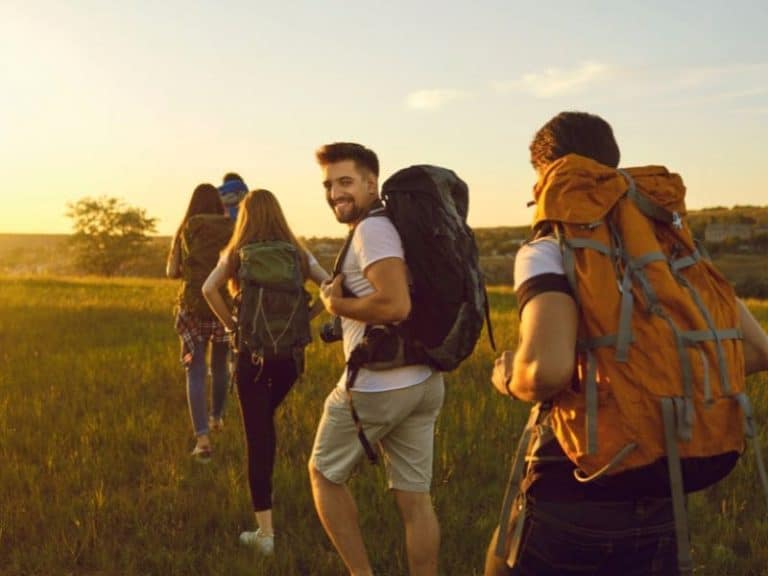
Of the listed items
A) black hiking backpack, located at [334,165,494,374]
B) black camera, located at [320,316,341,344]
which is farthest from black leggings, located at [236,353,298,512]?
black hiking backpack, located at [334,165,494,374]

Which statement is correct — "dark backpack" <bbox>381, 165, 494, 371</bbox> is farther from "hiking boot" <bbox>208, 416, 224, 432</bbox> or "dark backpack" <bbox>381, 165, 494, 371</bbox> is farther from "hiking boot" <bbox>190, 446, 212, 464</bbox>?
"hiking boot" <bbox>208, 416, 224, 432</bbox>

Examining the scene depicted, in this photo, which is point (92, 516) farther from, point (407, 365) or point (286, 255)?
point (407, 365)

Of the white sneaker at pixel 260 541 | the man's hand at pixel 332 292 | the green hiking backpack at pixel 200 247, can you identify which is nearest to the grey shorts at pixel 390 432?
the man's hand at pixel 332 292

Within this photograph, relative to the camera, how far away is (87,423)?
7.73 meters

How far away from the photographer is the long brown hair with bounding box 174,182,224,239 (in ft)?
21.1

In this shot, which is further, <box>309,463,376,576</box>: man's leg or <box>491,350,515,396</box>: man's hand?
<box>309,463,376,576</box>: man's leg

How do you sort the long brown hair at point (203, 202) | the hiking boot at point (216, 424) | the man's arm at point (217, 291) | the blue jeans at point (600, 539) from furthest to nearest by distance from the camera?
the hiking boot at point (216, 424) < the long brown hair at point (203, 202) < the man's arm at point (217, 291) < the blue jeans at point (600, 539)

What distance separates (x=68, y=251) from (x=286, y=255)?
81852 millimetres

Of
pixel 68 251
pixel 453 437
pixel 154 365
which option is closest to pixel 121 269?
pixel 68 251

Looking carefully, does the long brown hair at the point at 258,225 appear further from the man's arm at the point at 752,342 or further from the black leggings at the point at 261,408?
the man's arm at the point at 752,342

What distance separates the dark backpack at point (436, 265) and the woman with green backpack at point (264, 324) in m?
1.34

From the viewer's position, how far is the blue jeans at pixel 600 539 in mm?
2271

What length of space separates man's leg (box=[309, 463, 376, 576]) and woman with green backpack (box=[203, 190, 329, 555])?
3.40 feet

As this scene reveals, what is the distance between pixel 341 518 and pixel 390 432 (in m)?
0.45
